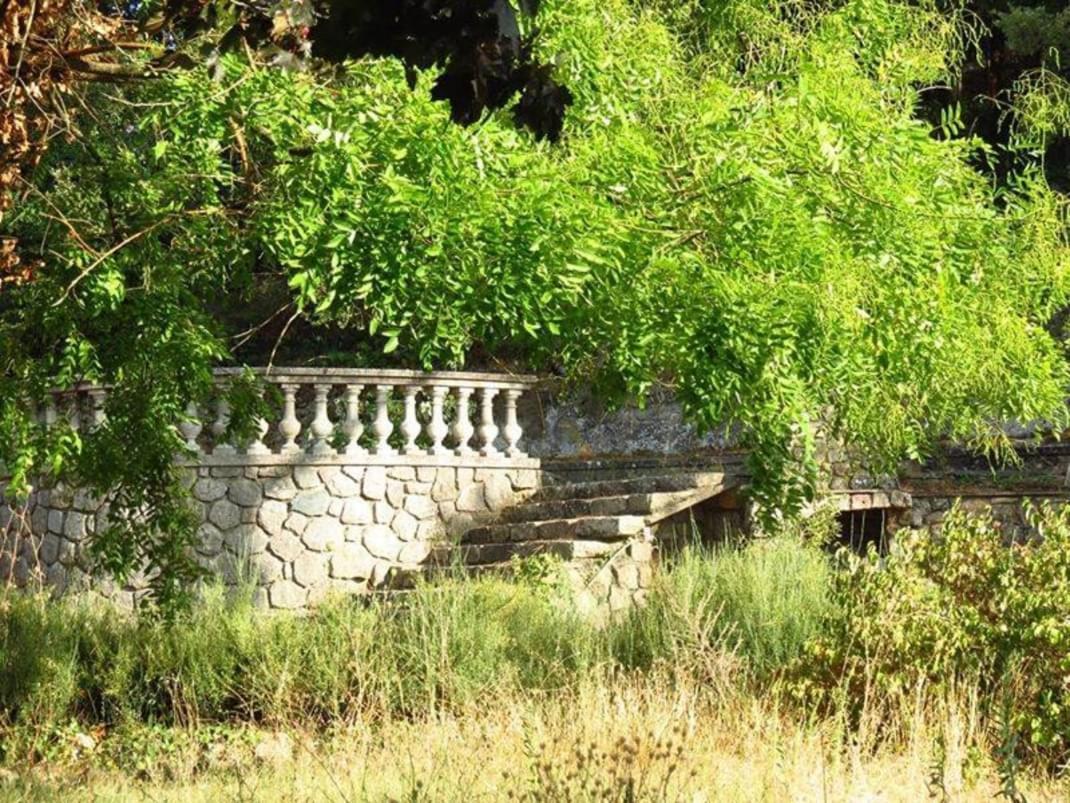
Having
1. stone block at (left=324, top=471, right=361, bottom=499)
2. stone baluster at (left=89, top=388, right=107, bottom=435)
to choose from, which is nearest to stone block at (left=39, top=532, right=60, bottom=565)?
stone baluster at (left=89, top=388, right=107, bottom=435)

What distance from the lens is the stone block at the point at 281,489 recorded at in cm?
1447

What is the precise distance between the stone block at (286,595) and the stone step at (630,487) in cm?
250

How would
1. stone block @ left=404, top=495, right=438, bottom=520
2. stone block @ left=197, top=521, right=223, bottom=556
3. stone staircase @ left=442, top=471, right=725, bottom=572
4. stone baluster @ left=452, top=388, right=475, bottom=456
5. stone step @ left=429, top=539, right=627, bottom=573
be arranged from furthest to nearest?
1. stone baluster @ left=452, top=388, right=475, bottom=456
2. stone block @ left=404, top=495, right=438, bottom=520
3. stone block @ left=197, top=521, right=223, bottom=556
4. stone staircase @ left=442, top=471, right=725, bottom=572
5. stone step @ left=429, top=539, right=627, bottom=573

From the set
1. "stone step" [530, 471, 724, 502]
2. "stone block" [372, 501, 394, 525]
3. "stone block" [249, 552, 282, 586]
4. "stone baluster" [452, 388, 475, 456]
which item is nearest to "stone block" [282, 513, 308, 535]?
"stone block" [249, 552, 282, 586]

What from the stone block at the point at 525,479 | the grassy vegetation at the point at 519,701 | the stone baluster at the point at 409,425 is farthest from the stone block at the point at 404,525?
the grassy vegetation at the point at 519,701

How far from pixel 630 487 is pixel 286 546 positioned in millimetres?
3150

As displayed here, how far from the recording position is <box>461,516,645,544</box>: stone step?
13.5 m

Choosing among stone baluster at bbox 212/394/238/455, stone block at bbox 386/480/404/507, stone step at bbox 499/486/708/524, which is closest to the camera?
stone step at bbox 499/486/708/524

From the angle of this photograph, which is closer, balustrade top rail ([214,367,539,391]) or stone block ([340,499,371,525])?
balustrade top rail ([214,367,539,391])

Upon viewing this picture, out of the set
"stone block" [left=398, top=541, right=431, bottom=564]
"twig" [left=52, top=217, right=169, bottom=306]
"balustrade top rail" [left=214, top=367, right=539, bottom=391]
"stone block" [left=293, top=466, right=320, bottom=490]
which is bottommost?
"stone block" [left=398, top=541, right=431, bottom=564]

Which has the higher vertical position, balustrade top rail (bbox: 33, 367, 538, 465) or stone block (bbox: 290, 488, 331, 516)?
balustrade top rail (bbox: 33, 367, 538, 465)

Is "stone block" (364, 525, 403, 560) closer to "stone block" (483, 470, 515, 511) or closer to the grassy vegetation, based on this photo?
"stone block" (483, 470, 515, 511)

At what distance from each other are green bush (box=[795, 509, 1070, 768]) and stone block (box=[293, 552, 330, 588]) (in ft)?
22.0

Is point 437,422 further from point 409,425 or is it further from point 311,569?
point 311,569
